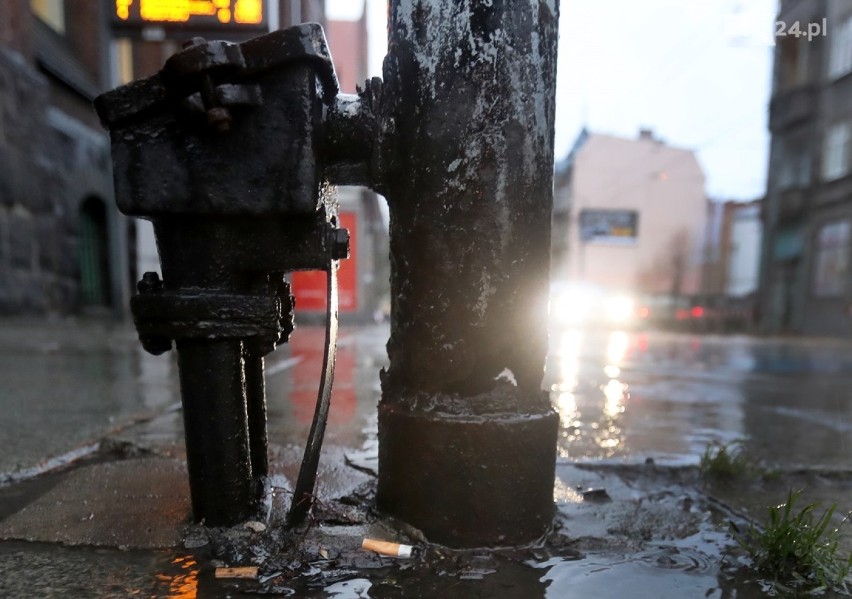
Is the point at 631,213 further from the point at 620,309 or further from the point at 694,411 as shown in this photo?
the point at 694,411

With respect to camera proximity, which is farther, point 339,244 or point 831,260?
point 831,260

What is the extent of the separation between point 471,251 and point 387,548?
0.76 meters

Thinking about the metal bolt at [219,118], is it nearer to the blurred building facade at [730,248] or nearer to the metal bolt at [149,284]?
the metal bolt at [149,284]

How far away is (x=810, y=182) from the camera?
18.2 m

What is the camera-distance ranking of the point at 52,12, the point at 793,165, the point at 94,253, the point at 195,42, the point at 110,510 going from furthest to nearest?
the point at 793,165 → the point at 94,253 → the point at 52,12 → the point at 110,510 → the point at 195,42

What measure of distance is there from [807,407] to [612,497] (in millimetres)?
2981

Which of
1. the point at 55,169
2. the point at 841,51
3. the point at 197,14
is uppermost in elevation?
the point at 841,51

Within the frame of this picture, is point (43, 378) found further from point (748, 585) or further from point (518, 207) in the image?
point (748, 585)

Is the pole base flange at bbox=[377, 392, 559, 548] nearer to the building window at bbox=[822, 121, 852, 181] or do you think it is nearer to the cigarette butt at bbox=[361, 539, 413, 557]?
the cigarette butt at bbox=[361, 539, 413, 557]

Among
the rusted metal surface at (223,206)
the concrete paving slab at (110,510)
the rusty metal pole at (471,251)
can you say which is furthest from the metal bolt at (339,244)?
the concrete paving slab at (110,510)

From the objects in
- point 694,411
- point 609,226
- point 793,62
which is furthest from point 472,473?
point 609,226

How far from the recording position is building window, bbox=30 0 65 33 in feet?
30.6

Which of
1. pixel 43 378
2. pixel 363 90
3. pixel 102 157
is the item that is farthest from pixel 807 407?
pixel 102 157

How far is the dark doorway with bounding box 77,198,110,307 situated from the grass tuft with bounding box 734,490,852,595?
1134 cm
